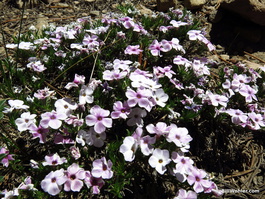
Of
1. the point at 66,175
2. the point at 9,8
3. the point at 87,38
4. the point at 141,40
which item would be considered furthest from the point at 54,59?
the point at 9,8

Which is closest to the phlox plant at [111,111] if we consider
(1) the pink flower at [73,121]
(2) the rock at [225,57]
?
(1) the pink flower at [73,121]

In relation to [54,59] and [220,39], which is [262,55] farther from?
[54,59]

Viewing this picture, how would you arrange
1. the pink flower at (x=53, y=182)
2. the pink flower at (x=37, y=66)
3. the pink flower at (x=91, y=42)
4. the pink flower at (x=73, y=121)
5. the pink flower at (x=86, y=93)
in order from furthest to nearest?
the pink flower at (x=91, y=42) < the pink flower at (x=37, y=66) < the pink flower at (x=86, y=93) < the pink flower at (x=73, y=121) < the pink flower at (x=53, y=182)

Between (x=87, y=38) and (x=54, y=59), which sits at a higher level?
(x=87, y=38)

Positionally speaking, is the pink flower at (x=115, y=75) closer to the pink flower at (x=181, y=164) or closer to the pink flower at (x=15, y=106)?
the pink flower at (x=15, y=106)

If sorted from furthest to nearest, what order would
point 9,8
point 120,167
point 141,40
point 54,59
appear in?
1. point 9,8
2. point 141,40
3. point 54,59
4. point 120,167

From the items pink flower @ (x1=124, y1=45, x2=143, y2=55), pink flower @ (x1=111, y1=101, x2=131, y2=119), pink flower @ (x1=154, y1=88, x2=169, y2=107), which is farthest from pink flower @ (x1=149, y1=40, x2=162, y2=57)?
pink flower @ (x1=111, y1=101, x2=131, y2=119)

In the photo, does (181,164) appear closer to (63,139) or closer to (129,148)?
(129,148)

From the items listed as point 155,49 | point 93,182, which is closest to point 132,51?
point 155,49
